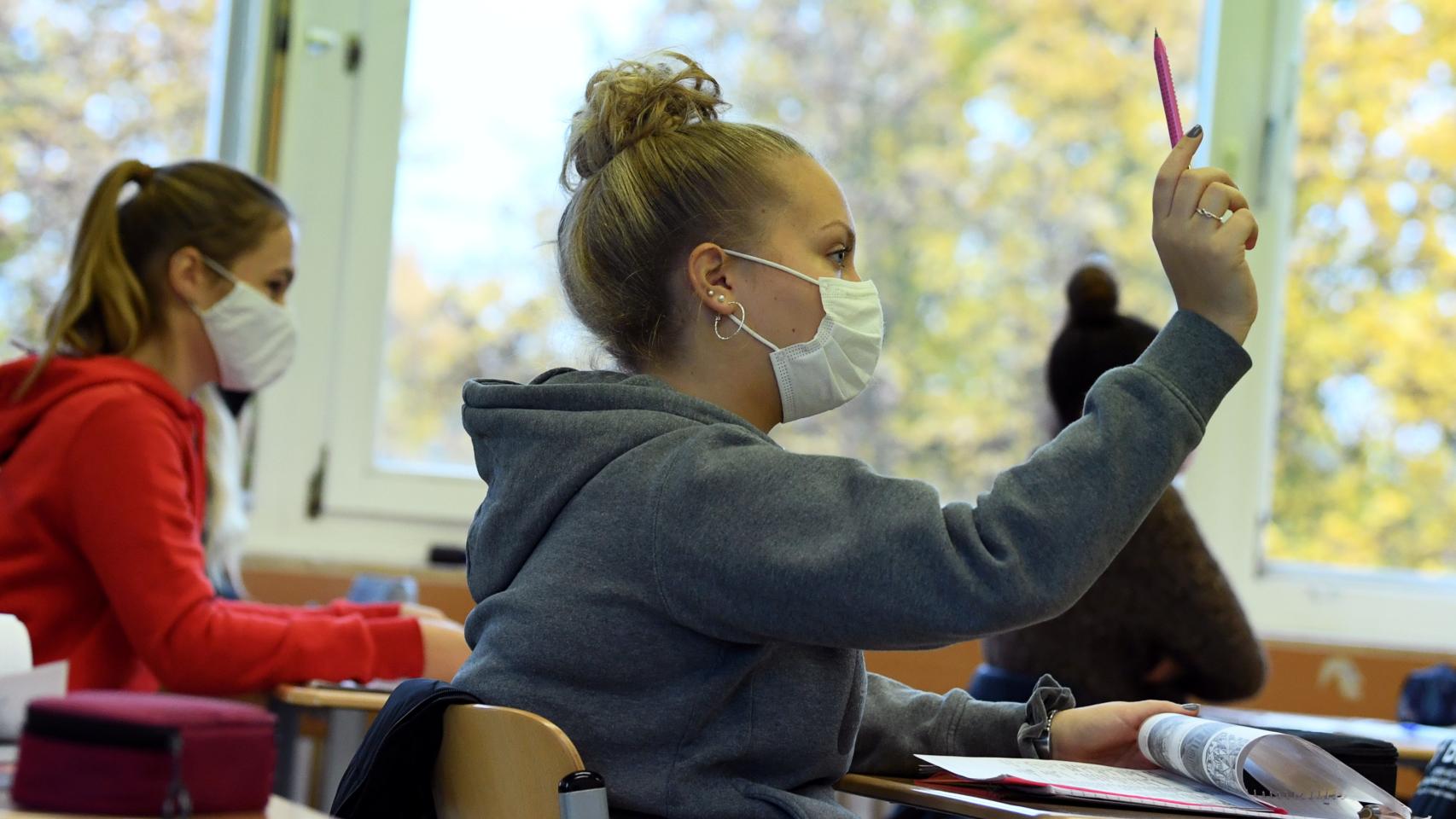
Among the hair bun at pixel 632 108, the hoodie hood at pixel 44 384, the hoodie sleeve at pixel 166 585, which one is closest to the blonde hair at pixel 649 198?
the hair bun at pixel 632 108

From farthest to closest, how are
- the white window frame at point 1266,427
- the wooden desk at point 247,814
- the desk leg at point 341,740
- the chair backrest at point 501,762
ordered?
the white window frame at point 1266,427 < the desk leg at point 341,740 < the chair backrest at point 501,762 < the wooden desk at point 247,814

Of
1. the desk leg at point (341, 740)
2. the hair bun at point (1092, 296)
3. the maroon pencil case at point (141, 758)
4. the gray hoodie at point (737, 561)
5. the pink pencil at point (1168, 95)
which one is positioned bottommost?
the desk leg at point (341, 740)

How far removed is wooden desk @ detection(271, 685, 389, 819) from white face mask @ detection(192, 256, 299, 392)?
0.56 metres

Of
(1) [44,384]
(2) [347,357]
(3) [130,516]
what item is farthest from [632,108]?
(2) [347,357]

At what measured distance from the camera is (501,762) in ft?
3.72

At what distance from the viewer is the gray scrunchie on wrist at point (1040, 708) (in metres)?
1.43

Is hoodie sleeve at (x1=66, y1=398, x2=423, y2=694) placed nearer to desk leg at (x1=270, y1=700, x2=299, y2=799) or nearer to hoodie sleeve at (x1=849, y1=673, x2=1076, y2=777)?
desk leg at (x1=270, y1=700, x2=299, y2=799)

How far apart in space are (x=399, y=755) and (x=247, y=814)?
0.38 metres

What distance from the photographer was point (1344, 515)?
3.64 metres

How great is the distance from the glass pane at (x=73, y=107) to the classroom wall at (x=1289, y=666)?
87 centimetres

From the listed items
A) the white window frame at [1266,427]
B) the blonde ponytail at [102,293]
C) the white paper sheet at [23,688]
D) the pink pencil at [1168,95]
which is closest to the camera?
the white paper sheet at [23,688]

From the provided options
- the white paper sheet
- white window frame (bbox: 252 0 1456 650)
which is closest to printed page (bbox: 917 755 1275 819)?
the white paper sheet

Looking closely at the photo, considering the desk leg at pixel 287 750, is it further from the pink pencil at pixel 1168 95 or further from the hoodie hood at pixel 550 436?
the pink pencil at pixel 1168 95

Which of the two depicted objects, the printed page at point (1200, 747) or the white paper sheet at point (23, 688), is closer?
the white paper sheet at point (23, 688)
